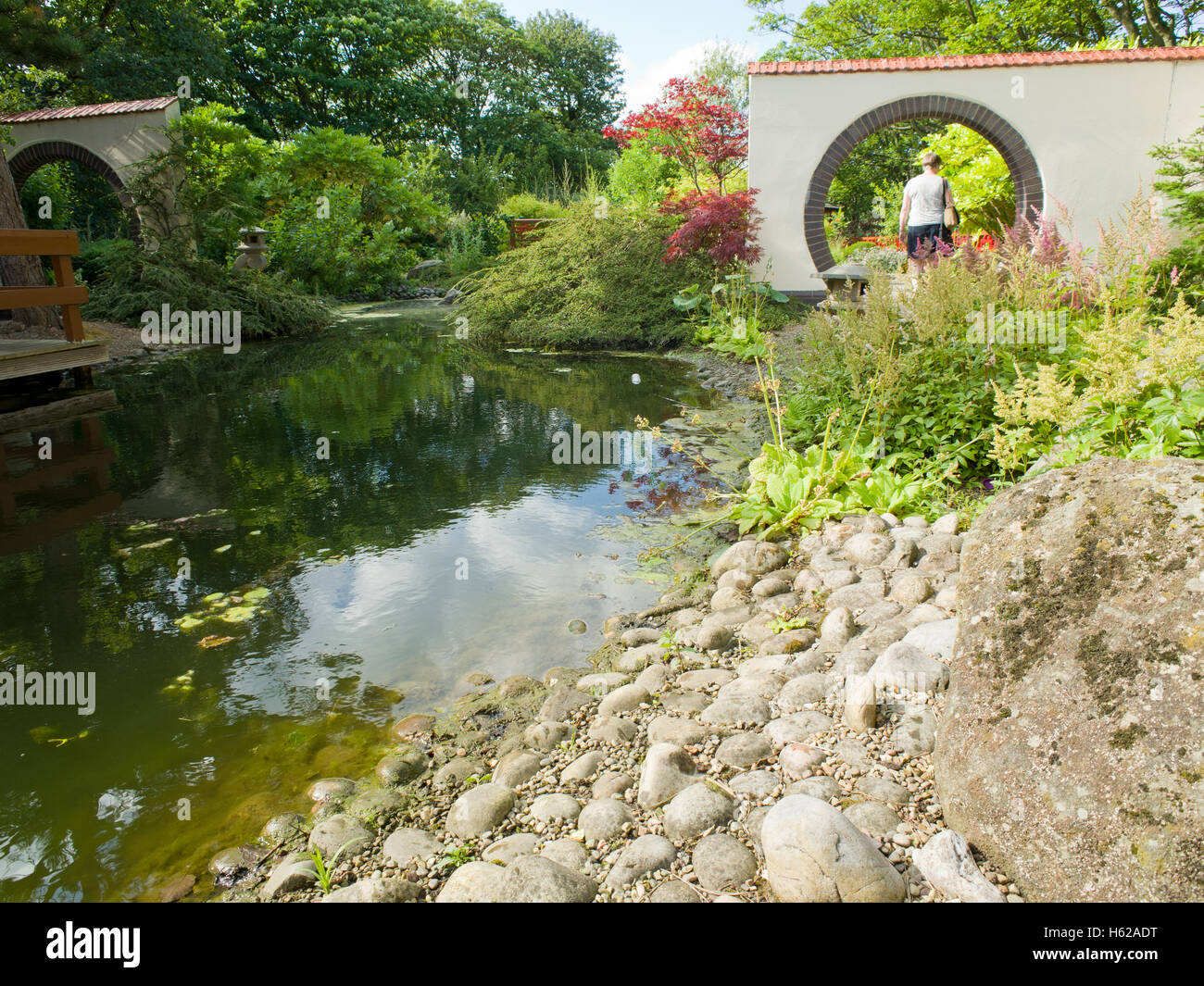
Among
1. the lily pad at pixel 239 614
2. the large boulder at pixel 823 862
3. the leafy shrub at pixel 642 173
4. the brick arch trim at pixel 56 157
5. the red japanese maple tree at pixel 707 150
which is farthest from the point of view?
the leafy shrub at pixel 642 173

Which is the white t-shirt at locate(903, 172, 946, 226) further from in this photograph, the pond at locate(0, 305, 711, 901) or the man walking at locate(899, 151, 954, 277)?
the pond at locate(0, 305, 711, 901)

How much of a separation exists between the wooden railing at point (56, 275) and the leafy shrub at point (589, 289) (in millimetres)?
5876

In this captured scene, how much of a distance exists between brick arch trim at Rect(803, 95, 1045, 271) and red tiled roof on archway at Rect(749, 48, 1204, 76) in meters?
0.50

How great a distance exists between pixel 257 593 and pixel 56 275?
757cm

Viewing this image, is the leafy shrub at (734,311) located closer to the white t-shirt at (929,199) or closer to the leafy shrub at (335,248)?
the white t-shirt at (929,199)

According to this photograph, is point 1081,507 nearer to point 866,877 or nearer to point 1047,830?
point 1047,830

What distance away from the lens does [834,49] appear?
2408cm

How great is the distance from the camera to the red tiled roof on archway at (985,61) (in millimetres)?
11523

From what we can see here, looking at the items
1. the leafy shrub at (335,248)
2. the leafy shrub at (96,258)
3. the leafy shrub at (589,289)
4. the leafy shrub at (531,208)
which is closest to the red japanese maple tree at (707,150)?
the leafy shrub at (589,289)

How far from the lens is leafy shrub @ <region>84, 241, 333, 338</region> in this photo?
1276 cm

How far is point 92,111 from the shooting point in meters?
15.9

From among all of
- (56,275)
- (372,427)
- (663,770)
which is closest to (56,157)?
(56,275)

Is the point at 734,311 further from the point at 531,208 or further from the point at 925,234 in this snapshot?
the point at 531,208

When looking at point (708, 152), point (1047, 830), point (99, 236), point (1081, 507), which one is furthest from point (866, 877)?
point (99, 236)
